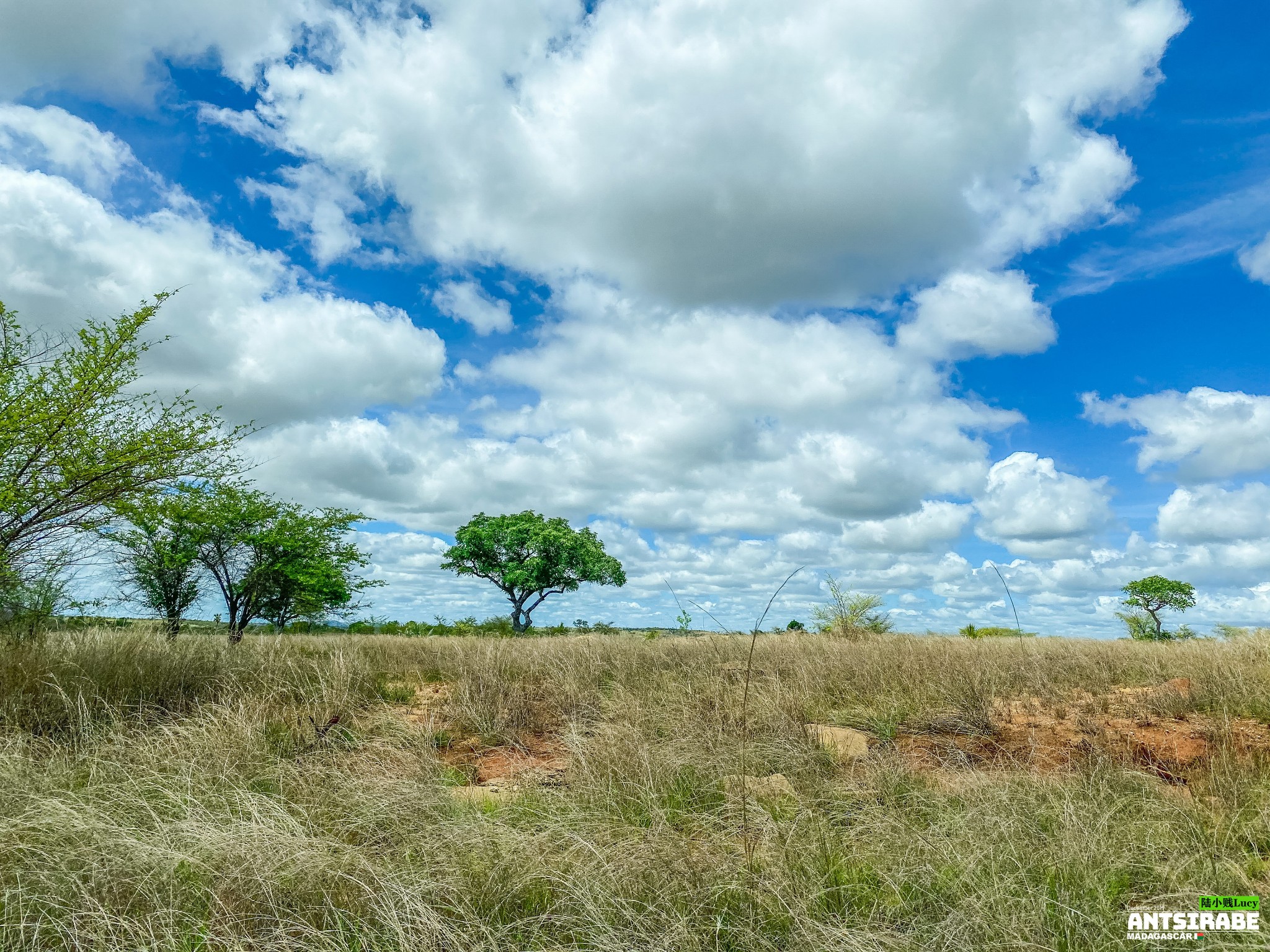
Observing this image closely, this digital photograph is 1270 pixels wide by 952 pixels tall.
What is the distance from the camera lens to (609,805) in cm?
478

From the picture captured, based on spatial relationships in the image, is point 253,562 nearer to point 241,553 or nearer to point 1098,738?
point 241,553

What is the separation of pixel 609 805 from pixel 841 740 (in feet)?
9.44

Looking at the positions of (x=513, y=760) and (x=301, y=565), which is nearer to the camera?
(x=513, y=760)

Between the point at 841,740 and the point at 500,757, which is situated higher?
the point at 841,740

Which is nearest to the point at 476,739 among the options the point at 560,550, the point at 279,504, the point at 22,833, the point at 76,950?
the point at 22,833

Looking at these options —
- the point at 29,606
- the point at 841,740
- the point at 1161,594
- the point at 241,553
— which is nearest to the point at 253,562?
the point at 241,553

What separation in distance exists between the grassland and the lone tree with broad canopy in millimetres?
32797

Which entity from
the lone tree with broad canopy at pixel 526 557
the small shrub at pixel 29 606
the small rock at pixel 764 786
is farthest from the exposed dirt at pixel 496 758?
the lone tree with broad canopy at pixel 526 557

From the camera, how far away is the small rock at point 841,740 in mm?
6250

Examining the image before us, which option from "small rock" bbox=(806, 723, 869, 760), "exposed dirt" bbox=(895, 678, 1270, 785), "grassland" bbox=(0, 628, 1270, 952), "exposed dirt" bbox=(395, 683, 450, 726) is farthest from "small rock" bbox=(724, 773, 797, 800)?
"exposed dirt" bbox=(395, 683, 450, 726)

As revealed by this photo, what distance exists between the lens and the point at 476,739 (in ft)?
23.9

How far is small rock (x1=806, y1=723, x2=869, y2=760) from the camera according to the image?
6250 millimetres

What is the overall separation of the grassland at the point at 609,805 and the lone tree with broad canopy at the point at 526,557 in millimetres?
32797

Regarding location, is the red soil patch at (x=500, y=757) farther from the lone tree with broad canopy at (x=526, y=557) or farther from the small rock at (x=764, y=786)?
the lone tree with broad canopy at (x=526, y=557)
